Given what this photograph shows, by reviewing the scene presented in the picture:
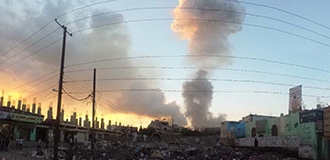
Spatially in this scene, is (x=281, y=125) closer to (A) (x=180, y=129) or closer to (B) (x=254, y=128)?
(B) (x=254, y=128)

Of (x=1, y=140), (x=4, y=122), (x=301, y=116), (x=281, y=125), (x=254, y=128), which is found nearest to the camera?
(x=1, y=140)

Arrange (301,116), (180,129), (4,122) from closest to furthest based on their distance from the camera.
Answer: (301,116) → (4,122) → (180,129)

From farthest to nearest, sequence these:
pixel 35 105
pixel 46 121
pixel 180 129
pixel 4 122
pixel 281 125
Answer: pixel 180 129 → pixel 35 105 → pixel 46 121 → pixel 281 125 → pixel 4 122

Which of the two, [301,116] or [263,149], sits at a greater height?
[301,116]

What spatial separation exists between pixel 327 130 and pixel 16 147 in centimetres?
3198

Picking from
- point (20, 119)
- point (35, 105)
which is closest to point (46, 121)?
point (20, 119)

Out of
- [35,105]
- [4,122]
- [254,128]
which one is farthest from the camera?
[35,105]

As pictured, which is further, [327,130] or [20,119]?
[20,119]

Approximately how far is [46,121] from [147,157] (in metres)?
26.2

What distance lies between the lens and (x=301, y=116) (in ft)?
151

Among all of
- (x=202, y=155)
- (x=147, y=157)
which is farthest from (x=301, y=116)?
(x=147, y=157)

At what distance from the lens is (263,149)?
5156 cm

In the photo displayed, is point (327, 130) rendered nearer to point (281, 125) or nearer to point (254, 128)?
point (281, 125)

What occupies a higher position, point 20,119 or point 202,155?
point 20,119
